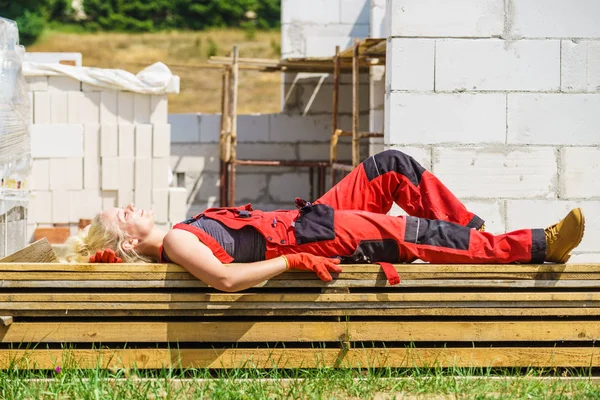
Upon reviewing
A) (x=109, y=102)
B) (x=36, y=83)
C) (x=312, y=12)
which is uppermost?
(x=312, y=12)

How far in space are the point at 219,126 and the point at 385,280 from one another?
775cm

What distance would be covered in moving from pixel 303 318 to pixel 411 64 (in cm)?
194

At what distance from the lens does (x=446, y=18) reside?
16.5 ft

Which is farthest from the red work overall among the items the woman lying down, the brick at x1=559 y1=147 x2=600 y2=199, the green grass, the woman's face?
the brick at x1=559 y1=147 x2=600 y2=199

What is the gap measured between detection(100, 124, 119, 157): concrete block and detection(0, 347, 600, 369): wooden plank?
14.3ft

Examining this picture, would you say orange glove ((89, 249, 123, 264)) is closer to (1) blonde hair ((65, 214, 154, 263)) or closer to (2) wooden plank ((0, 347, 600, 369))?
(1) blonde hair ((65, 214, 154, 263))

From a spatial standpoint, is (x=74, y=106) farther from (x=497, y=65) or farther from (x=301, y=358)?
(x=301, y=358)

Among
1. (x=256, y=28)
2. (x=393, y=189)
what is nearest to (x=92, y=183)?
(x=393, y=189)

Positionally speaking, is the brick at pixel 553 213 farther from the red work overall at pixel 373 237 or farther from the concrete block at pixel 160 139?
the concrete block at pixel 160 139

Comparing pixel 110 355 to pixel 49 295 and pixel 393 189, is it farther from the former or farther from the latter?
pixel 393 189

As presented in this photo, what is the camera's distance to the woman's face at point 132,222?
3.96 meters

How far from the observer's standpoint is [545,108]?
16.8 feet

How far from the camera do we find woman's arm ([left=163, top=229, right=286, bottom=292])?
356 centimetres

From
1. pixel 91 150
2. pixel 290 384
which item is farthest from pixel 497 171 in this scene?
pixel 91 150
